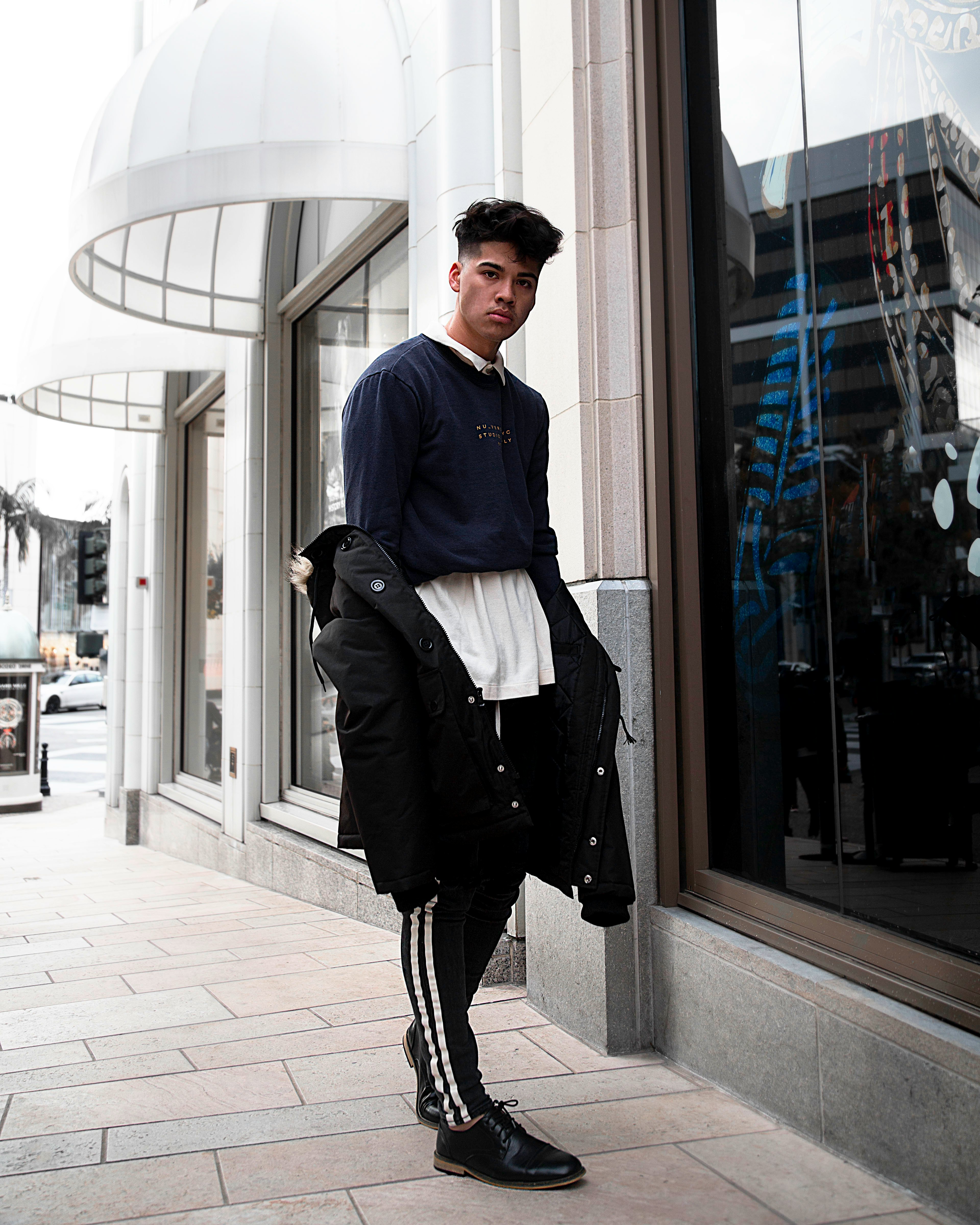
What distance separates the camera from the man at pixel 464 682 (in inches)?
89.8

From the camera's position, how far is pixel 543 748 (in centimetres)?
263

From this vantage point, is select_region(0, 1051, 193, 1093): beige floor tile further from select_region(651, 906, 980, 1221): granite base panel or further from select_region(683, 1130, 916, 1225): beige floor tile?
select_region(683, 1130, 916, 1225): beige floor tile

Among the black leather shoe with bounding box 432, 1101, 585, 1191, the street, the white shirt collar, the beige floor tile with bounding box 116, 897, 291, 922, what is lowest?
the street

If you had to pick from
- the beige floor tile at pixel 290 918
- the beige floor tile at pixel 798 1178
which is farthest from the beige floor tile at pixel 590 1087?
the beige floor tile at pixel 290 918

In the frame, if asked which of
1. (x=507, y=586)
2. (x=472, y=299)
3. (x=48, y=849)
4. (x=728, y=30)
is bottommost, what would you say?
(x=48, y=849)

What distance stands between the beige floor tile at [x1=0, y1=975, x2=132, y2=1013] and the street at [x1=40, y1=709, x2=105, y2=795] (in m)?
14.4

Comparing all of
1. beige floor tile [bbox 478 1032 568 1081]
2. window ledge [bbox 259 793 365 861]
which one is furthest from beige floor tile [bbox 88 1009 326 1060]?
window ledge [bbox 259 793 365 861]

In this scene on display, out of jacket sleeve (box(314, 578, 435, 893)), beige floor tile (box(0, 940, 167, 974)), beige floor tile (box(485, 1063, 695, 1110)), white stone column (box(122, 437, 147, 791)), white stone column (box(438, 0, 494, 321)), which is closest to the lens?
jacket sleeve (box(314, 578, 435, 893))

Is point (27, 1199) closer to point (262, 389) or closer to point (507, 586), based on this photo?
point (507, 586)

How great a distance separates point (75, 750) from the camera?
28109 millimetres

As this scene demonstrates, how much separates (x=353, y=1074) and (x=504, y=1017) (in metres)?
0.69

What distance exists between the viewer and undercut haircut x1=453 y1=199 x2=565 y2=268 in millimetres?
2518

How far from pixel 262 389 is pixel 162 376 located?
3.71 metres

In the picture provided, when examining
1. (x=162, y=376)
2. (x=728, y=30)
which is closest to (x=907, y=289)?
(x=728, y=30)
